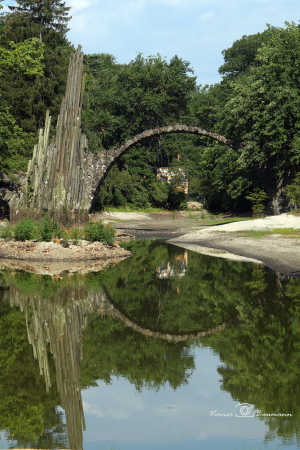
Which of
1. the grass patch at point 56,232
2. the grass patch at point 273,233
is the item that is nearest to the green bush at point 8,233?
the grass patch at point 56,232

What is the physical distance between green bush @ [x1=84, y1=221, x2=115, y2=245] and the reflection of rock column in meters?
10.5

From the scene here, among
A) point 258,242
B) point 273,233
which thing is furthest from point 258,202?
point 258,242

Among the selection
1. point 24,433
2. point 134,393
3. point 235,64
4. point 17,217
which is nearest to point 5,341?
point 134,393

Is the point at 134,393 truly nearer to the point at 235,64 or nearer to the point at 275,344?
the point at 275,344

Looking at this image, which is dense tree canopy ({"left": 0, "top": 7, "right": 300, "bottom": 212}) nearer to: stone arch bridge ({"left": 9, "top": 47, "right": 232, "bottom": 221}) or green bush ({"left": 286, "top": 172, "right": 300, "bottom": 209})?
green bush ({"left": 286, "top": 172, "right": 300, "bottom": 209})

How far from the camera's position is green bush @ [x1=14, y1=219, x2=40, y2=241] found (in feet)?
88.2

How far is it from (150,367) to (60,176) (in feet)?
66.3

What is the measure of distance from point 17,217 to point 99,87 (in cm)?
5237

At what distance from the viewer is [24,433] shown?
6.46m

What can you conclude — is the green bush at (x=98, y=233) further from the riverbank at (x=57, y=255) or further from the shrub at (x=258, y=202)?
the shrub at (x=258, y=202)

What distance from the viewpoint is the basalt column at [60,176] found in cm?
2827

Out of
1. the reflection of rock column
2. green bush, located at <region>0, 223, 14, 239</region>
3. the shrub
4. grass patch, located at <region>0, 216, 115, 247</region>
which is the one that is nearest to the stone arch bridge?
grass patch, located at <region>0, 216, 115, 247</region>

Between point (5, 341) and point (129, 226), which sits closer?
point (5, 341)

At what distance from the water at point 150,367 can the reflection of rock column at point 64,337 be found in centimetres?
2
